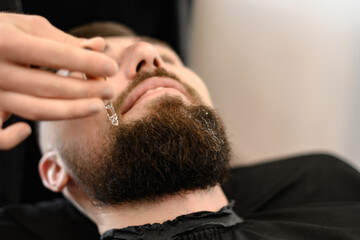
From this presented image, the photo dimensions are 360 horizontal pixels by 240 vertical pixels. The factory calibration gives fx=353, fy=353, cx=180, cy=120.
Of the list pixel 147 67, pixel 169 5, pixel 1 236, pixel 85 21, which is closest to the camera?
pixel 147 67

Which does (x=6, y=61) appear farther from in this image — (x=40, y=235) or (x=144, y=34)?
(x=144, y=34)

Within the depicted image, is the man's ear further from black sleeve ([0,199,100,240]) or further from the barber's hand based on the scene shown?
the barber's hand

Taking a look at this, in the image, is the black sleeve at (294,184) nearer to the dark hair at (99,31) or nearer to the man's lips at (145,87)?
the man's lips at (145,87)

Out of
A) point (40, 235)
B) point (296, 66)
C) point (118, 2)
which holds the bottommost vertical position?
point (40, 235)

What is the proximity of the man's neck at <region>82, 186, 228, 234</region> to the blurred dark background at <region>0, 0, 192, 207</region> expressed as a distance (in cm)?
50

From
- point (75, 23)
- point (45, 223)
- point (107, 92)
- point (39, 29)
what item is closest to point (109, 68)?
point (107, 92)

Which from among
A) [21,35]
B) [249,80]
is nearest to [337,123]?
[249,80]

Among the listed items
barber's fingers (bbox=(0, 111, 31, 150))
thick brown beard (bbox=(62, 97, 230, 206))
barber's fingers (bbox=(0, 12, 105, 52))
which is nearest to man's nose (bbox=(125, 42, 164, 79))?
thick brown beard (bbox=(62, 97, 230, 206))

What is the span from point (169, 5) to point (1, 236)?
3.35 ft

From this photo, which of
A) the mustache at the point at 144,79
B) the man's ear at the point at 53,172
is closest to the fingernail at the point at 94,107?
the mustache at the point at 144,79

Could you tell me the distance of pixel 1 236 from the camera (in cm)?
100

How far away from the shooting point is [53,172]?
974 mm

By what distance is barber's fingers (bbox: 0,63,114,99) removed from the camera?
538mm

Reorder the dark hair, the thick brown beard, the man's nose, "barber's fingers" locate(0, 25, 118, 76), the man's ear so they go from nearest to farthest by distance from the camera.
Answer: "barber's fingers" locate(0, 25, 118, 76)
the thick brown beard
the man's nose
the man's ear
the dark hair
